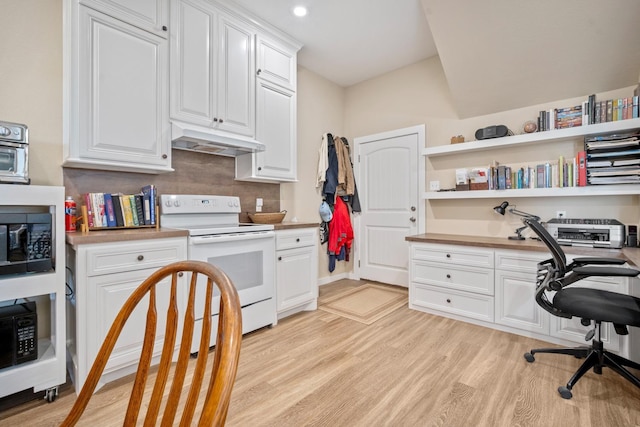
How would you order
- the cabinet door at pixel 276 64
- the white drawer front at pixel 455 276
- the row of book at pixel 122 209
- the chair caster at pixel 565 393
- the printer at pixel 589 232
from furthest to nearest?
the cabinet door at pixel 276 64, the white drawer front at pixel 455 276, the printer at pixel 589 232, the row of book at pixel 122 209, the chair caster at pixel 565 393

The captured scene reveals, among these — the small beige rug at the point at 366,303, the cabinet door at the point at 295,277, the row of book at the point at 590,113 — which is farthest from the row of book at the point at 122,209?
the row of book at the point at 590,113

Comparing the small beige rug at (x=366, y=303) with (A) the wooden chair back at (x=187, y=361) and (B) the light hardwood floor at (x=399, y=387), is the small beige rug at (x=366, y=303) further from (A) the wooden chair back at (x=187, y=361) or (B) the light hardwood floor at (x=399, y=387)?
(A) the wooden chair back at (x=187, y=361)

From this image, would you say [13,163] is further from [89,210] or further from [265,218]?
[265,218]

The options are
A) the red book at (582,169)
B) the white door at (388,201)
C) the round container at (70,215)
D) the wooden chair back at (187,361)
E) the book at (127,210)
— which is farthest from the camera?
the white door at (388,201)

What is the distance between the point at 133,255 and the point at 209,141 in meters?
1.04

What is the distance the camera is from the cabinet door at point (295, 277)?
269cm

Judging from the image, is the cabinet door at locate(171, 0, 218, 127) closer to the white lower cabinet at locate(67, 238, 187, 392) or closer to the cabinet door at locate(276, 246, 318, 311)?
the white lower cabinet at locate(67, 238, 187, 392)

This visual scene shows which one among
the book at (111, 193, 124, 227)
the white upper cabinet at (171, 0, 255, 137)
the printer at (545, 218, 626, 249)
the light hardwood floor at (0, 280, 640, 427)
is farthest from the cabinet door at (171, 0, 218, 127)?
the printer at (545, 218, 626, 249)

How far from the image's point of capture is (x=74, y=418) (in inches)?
29.0

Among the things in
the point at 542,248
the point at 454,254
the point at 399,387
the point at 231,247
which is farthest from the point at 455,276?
the point at 231,247

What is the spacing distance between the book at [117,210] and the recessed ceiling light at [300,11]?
2140mm

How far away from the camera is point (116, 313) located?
1765 mm

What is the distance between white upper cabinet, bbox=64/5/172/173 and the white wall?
0.17m

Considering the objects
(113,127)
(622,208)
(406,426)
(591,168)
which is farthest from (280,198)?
(622,208)
